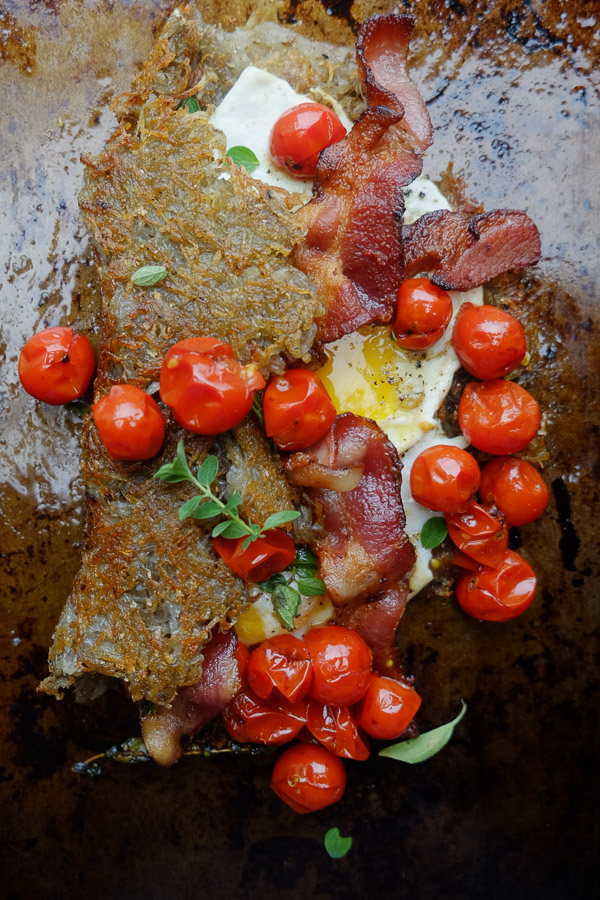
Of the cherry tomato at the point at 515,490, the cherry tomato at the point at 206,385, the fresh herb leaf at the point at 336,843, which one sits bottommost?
the fresh herb leaf at the point at 336,843

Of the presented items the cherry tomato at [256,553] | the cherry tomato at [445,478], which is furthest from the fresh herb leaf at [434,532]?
the cherry tomato at [256,553]

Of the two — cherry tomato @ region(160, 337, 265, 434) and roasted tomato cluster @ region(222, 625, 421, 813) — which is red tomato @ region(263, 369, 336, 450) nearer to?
cherry tomato @ region(160, 337, 265, 434)

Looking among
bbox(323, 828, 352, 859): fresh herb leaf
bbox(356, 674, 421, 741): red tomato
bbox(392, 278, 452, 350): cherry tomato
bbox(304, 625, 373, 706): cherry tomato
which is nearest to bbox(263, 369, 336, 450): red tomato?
bbox(392, 278, 452, 350): cherry tomato

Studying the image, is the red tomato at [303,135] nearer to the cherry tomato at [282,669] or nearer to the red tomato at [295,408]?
the red tomato at [295,408]

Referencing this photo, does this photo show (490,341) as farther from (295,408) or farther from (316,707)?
(316,707)

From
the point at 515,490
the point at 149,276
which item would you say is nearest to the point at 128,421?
the point at 149,276
